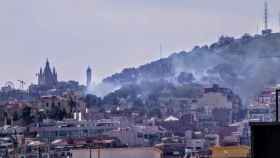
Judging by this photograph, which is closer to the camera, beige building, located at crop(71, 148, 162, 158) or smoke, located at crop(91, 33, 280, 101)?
beige building, located at crop(71, 148, 162, 158)

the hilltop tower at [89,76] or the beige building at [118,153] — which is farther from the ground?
the hilltop tower at [89,76]

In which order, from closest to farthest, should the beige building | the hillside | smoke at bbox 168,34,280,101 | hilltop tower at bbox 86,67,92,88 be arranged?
the beige building < smoke at bbox 168,34,280,101 < the hillside < hilltop tower at bbox 86,67,92,88

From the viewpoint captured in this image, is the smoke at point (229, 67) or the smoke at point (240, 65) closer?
the smoke at point (240, 65)

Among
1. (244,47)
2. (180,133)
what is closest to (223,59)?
(244,47)

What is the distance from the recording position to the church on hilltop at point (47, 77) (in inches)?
6614

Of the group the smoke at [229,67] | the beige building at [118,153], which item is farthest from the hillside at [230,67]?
the beige building at [118,153]

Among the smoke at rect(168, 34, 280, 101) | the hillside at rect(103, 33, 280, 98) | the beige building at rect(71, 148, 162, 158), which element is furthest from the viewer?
the hillside at rect(103, 33, 280, 98)

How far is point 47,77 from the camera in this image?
17250 cm

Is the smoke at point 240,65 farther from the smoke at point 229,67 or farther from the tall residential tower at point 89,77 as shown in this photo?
the tall residential tower at point 89,77

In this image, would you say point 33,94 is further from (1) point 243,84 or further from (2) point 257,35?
(2) point 257,35

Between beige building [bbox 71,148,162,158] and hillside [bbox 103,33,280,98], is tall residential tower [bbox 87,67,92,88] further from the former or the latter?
beige building [bbox 71,148,162,158]

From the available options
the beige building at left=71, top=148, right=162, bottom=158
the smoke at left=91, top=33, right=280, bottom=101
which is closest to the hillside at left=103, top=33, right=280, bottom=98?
the smoke at left=91, top=33, right=280, bottom=101

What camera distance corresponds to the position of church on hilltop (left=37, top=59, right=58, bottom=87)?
168 meters

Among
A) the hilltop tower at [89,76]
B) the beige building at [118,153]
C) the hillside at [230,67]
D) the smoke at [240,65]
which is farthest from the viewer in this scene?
the hilltop tower at [89,76]
